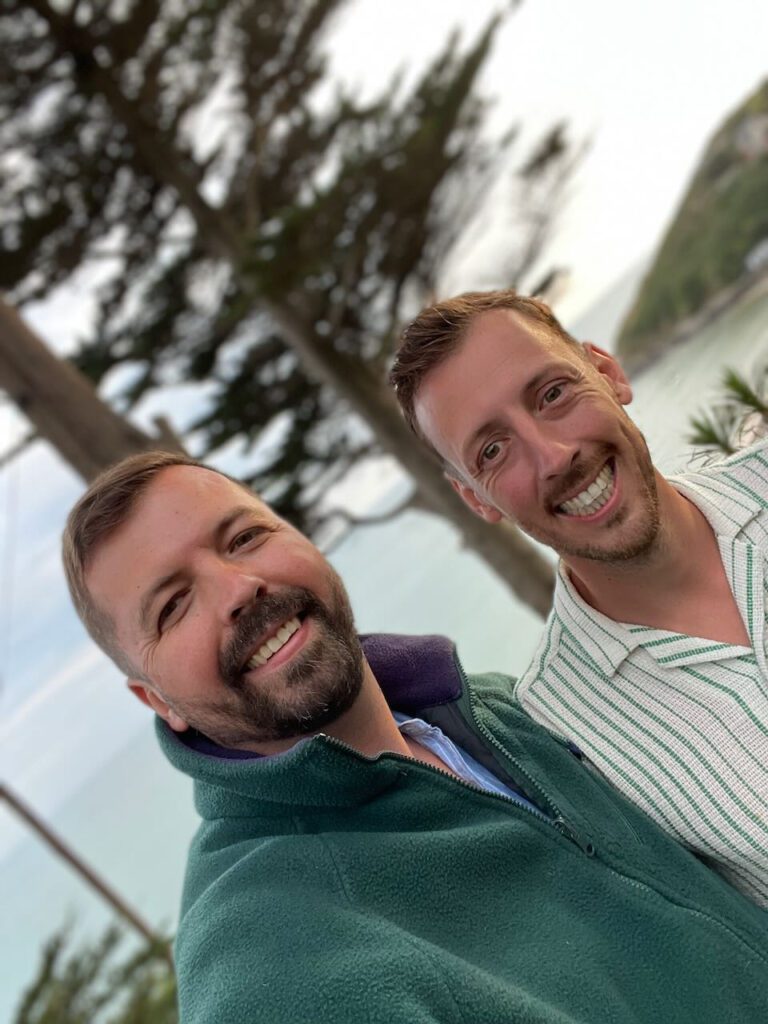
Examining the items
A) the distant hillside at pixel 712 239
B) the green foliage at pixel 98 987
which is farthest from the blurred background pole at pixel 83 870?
the distant hillside at pixel 712 239

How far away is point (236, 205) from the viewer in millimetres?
6039

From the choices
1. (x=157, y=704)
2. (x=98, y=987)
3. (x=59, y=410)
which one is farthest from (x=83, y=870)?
(x=157, y=704)

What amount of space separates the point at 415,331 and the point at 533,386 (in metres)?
0.26

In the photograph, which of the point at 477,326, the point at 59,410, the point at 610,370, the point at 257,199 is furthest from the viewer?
the point at 257,199

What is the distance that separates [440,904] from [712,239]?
20.1 ft

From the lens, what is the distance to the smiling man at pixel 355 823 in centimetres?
103

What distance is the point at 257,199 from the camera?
606 centimetres

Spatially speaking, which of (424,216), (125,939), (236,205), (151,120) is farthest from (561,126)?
(125,939)

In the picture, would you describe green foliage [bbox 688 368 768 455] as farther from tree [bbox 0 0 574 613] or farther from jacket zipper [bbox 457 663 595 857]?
tree [bbox 0 0 574 613]

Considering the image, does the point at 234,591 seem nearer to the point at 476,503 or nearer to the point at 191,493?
the point at 191,493

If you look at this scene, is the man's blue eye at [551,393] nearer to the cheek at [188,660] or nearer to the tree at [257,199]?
the cheek at [188,660]

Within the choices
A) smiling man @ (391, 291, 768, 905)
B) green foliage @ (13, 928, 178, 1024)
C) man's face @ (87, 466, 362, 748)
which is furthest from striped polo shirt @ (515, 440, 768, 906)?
green foliage @ (13, 928, 178, 1024)

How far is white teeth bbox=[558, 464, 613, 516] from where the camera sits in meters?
1.55

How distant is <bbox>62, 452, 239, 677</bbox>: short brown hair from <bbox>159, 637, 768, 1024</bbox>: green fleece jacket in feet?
0.69
